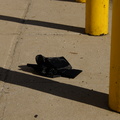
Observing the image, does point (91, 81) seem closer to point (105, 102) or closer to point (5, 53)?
point (105, 102)

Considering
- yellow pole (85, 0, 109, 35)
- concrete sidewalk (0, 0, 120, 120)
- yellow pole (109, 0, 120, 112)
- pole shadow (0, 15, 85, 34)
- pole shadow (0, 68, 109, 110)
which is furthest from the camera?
pole shadow (0, 15, 85, 34)

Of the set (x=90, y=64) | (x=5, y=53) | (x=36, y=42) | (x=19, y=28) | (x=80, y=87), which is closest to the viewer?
(x=80, y=87)

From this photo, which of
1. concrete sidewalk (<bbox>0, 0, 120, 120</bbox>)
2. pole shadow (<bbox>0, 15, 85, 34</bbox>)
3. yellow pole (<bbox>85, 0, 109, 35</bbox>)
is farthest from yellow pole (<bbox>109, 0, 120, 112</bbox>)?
A: pole shadow (<bbox>0, 15, 85, 34</bbox>)

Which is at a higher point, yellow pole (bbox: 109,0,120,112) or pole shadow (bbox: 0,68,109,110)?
yellow pole (bbox: 109,0,120,112)

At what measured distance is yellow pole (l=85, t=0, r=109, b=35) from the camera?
6961 millimetres

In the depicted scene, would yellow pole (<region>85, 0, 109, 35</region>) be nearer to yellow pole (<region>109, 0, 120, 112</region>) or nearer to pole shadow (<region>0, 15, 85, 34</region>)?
pole shadow (<region>0, 15, 85, 34</region>)

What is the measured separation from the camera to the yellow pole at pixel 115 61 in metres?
4.17

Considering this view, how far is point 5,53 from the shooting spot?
250 inches

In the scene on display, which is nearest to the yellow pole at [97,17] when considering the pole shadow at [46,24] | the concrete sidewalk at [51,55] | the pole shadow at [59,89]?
the concrete sidewalk at [51,55]

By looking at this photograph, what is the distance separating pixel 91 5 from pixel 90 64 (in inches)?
57.9

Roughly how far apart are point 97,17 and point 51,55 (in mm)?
1260

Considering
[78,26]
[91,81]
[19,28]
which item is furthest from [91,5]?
[91,81]

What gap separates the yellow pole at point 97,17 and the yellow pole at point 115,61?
2.75 meters

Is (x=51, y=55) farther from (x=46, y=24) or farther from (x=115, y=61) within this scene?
(x=115, y=61)
